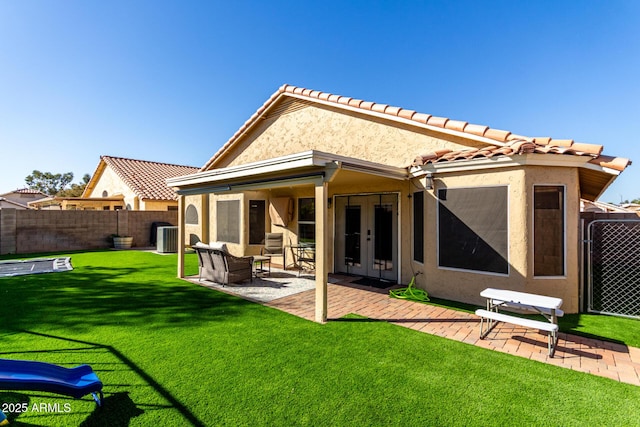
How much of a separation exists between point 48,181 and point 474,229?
91.6 m

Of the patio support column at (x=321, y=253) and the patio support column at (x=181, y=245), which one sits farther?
the patio support column at (x=181, y=245)

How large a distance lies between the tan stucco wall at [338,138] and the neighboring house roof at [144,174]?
11282 millimetres

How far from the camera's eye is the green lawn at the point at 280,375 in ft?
11.0

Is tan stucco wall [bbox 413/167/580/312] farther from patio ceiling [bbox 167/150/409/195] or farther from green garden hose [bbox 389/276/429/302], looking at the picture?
patio ceiling [bbox 167/150/409/195]

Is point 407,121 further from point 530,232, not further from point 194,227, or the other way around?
point 194,227

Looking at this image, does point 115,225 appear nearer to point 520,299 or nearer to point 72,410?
point 72,410

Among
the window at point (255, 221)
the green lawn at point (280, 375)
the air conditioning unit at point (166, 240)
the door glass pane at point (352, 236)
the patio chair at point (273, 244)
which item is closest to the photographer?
the green lawn at point (280, 375)

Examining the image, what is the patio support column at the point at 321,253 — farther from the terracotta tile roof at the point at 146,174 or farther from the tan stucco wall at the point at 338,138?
the terracotta tile roof at the point at 146,174

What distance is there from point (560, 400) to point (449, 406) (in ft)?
4.74

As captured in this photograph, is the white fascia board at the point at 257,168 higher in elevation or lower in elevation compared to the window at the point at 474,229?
higher

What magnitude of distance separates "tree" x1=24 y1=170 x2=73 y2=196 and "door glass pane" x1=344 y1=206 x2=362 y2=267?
82874 millimetres

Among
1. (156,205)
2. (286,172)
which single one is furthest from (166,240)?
(286,172)

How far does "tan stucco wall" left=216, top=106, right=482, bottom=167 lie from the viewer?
9.45 meters

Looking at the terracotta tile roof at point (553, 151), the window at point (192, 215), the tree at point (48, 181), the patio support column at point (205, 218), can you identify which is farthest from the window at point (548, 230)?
the tree at point (48, 181)
